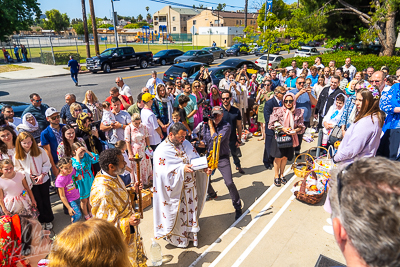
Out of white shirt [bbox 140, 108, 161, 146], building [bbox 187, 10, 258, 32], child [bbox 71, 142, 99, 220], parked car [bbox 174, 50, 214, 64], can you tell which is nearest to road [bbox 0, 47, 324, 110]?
parked car [bbox 174, 50, 214, 64]

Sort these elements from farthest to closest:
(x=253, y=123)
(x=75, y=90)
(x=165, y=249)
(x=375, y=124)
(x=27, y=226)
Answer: (x=75, y=90)
(x=253, y=123)
(x=165, y=249)
(x=375, y=124)
(x=27, y=226)

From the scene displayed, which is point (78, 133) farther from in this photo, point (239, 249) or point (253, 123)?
point (253, 123)

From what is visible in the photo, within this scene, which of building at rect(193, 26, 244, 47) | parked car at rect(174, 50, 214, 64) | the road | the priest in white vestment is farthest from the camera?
building at rect(193, 26, 244, 47)

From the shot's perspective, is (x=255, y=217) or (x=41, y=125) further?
(x=41, y=125)

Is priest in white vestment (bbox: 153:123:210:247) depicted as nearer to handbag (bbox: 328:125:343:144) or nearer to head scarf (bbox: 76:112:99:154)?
head scarf (bbox: 76:112:99:154)

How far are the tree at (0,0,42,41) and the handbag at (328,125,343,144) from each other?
96.7 ft

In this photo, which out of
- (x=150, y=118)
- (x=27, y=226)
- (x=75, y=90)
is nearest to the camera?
(x=27, y=226)

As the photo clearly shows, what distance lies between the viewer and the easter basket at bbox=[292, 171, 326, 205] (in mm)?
4809

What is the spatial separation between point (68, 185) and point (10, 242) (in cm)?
236

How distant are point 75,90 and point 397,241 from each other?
16.8 m

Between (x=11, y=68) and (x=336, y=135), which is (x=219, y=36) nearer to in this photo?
(x=11, y=68)

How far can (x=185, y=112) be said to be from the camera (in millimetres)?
6844

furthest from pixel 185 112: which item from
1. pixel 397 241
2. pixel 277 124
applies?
pixel 397 241

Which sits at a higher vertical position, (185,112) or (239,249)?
(185,112)
